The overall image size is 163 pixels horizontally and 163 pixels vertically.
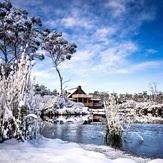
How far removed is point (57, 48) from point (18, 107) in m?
22.0

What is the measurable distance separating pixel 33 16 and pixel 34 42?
283cm

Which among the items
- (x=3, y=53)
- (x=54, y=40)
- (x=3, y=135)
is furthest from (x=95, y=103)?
(x=3, y=135)

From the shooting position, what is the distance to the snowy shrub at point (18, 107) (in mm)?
2787

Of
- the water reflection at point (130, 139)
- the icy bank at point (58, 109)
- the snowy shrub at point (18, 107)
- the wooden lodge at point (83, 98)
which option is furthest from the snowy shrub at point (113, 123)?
the wooden lodge at point (83, 98)

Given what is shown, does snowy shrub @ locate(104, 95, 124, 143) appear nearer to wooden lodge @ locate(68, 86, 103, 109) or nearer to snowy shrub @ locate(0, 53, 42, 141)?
snowy shrub @ locate(0, 53, 42, 141)

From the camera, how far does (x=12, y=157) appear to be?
78.0 inches

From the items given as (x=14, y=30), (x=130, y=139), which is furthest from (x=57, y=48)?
(x=130, y=139)

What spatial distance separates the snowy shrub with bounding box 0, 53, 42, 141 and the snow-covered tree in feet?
66.7

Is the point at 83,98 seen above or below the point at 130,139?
above

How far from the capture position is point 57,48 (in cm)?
2428

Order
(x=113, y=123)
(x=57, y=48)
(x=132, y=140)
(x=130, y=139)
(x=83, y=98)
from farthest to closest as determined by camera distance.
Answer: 1. (x=83, y=98)
2. (x=57, y=48)
3. (x=130, y=139)
4. (x=132, y=140)
5. (x=113, y=123)

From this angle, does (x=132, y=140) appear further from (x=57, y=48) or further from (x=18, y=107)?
(x=57, y=48)

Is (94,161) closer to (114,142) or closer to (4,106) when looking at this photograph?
(4,106)

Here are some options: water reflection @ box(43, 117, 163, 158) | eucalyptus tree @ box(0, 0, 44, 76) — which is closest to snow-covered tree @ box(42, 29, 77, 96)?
eucalyptus tree @ box(0, 0, 44, 76)
